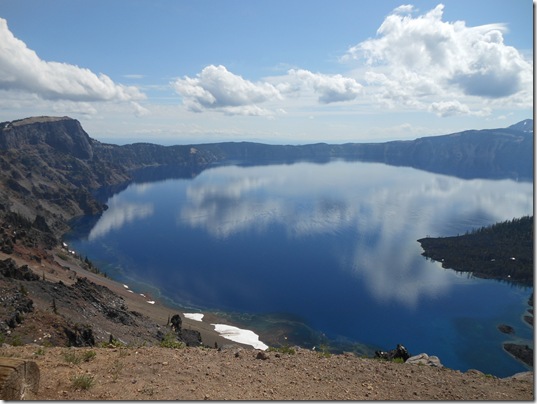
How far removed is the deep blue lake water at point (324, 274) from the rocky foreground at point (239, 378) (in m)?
44.3

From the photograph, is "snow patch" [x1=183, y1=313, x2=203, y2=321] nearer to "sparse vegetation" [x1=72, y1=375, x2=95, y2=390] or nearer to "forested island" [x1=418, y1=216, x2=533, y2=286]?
"sparse vegetation" [x1=72, y1=375, x2=95, y2=390]

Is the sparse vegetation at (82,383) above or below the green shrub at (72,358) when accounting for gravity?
above

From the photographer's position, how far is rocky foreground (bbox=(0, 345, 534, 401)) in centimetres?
911

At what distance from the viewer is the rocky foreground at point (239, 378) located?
29.9 feet

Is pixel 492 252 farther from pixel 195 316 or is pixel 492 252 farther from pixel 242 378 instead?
pixel 242 378

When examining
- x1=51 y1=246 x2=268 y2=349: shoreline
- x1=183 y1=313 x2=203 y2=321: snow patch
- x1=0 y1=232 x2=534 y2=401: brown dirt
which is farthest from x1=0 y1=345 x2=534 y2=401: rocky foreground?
x1=183 y1=313 x2=203 y2=321: snow patch

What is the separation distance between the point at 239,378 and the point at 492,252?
11010 centimetres

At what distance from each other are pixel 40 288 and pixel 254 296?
38554mm

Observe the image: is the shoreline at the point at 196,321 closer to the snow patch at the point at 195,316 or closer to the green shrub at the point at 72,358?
the snow patch at the point at 195,316

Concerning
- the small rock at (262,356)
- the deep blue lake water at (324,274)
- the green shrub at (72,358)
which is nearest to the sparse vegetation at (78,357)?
the green shrub at (72,358)

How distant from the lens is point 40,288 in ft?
131

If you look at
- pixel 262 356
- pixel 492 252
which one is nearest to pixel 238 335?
pixel 262 356

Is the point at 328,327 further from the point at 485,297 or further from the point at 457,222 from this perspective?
the point at 457,222

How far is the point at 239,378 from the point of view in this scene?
1065 centimetres
